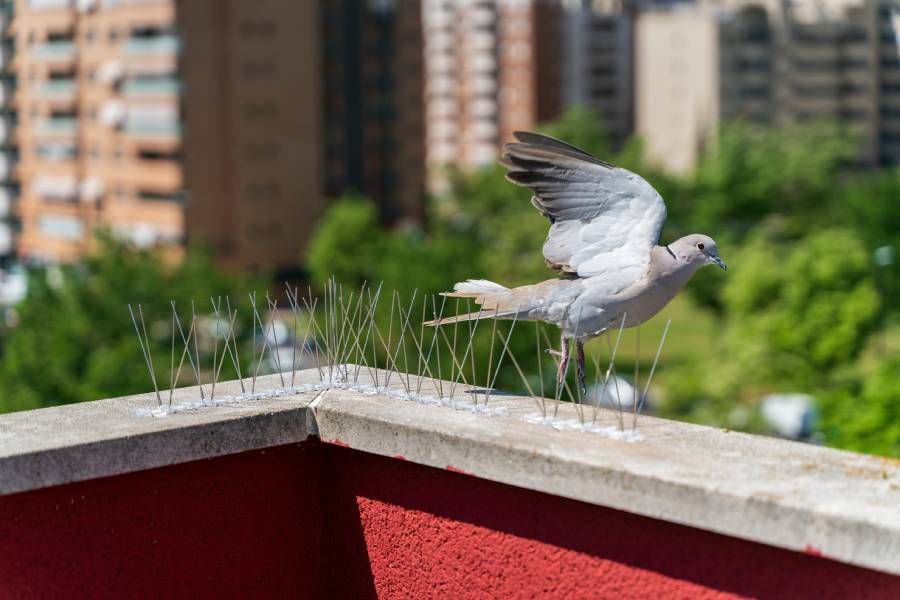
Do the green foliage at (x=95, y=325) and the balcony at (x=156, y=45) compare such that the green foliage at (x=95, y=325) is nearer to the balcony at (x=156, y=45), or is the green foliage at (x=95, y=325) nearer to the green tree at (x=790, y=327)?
the green tree at (x=790, y=327)

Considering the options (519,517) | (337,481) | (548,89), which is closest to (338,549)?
(337,481)

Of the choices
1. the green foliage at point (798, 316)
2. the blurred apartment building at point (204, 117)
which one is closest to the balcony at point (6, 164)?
the blurred apartment building at point (204, 117)

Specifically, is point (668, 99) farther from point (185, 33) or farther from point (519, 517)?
point (519, 517)

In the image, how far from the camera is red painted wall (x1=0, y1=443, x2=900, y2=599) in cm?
445

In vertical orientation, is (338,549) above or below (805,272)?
above

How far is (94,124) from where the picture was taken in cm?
6381

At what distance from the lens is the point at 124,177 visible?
2430 inches

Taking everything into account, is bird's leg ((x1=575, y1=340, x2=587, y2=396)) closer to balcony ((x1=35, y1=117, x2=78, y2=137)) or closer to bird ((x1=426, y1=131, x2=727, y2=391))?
bird ((x1=426, y1=131, x2=727, y2=391))

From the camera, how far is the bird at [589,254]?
6375 mm

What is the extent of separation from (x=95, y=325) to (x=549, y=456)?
100.0ft

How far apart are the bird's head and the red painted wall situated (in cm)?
177

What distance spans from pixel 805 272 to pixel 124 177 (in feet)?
107

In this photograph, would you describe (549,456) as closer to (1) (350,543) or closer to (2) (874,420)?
(1) (350,543)

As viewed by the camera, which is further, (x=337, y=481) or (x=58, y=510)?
(x=337, y=481)
